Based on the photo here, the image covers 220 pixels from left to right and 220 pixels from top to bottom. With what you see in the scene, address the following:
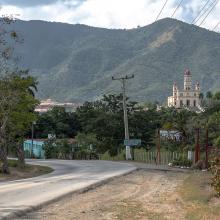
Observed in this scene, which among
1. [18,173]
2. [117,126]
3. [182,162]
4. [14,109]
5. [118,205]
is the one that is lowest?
[118,205]

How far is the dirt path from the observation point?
14.9m

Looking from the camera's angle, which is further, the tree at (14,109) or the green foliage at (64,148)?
the green foliage at (64,148)

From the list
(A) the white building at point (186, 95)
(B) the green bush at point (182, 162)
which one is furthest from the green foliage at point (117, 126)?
(A) the white building at point (186, 95)

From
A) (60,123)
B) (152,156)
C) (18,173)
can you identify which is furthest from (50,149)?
(18,173)

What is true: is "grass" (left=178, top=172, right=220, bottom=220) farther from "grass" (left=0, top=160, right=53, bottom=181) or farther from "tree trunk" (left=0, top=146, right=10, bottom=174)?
"tree trunk" (left=0, top=146, right=10, bottom=174)

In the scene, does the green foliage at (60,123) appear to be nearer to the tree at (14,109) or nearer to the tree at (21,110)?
the tree at (14,109)

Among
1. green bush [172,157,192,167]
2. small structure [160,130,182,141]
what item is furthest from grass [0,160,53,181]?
small structure [160,130,182,141]

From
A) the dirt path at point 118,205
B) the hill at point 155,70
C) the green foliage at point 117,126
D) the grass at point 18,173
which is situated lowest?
the dirt path at point 118,205

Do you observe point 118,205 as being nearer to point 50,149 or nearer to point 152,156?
point 152,156

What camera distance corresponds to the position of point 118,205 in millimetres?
17641

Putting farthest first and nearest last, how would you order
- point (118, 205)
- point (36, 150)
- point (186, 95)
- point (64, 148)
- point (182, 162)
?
1. point (186, 95)
2. point (36, 150)
3. point (64, 148)
4. point (182, 162)
5. point (118, 205)

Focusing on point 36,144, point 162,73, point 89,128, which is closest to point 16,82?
point 89,128

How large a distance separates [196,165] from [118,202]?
24.0 meters

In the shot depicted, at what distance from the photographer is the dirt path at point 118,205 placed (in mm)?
14891
